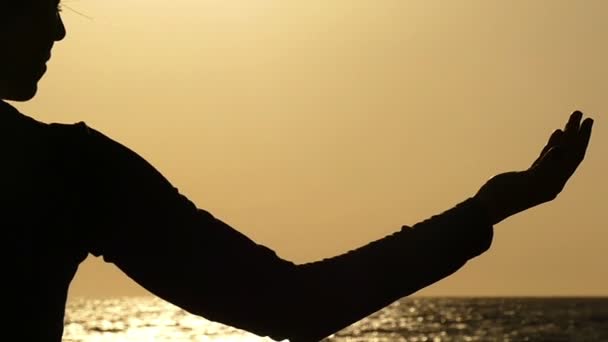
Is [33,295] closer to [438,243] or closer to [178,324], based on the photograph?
[438,243]

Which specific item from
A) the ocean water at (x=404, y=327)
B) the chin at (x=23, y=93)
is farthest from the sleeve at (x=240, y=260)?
the ocean water at (x=404, y=327)

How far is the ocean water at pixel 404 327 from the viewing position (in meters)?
67.2

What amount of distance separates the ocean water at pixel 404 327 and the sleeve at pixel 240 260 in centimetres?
5809

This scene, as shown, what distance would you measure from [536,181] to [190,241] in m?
0.45

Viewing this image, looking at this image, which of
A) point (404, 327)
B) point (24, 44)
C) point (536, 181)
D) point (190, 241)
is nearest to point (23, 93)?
point (24, 44)

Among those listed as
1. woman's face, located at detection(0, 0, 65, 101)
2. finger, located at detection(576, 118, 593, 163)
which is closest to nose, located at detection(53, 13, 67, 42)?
woman's face, located at detection(0, 0, 65, 101)

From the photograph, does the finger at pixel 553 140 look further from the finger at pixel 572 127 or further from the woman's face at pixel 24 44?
the woman's face at pixel 24 44

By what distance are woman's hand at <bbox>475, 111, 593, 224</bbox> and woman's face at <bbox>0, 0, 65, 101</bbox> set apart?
595 millimetres

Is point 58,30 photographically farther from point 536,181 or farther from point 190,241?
point 536,181

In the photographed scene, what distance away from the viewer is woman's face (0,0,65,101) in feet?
6.08

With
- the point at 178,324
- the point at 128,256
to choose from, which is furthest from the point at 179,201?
the point at 178,324

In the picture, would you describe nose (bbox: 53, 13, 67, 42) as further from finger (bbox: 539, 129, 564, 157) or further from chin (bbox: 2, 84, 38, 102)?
finger (bbox: 539, 129, 564, 157)

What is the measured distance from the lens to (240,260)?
1806 millimetres

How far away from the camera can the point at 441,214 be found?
Result: 6.05ft
